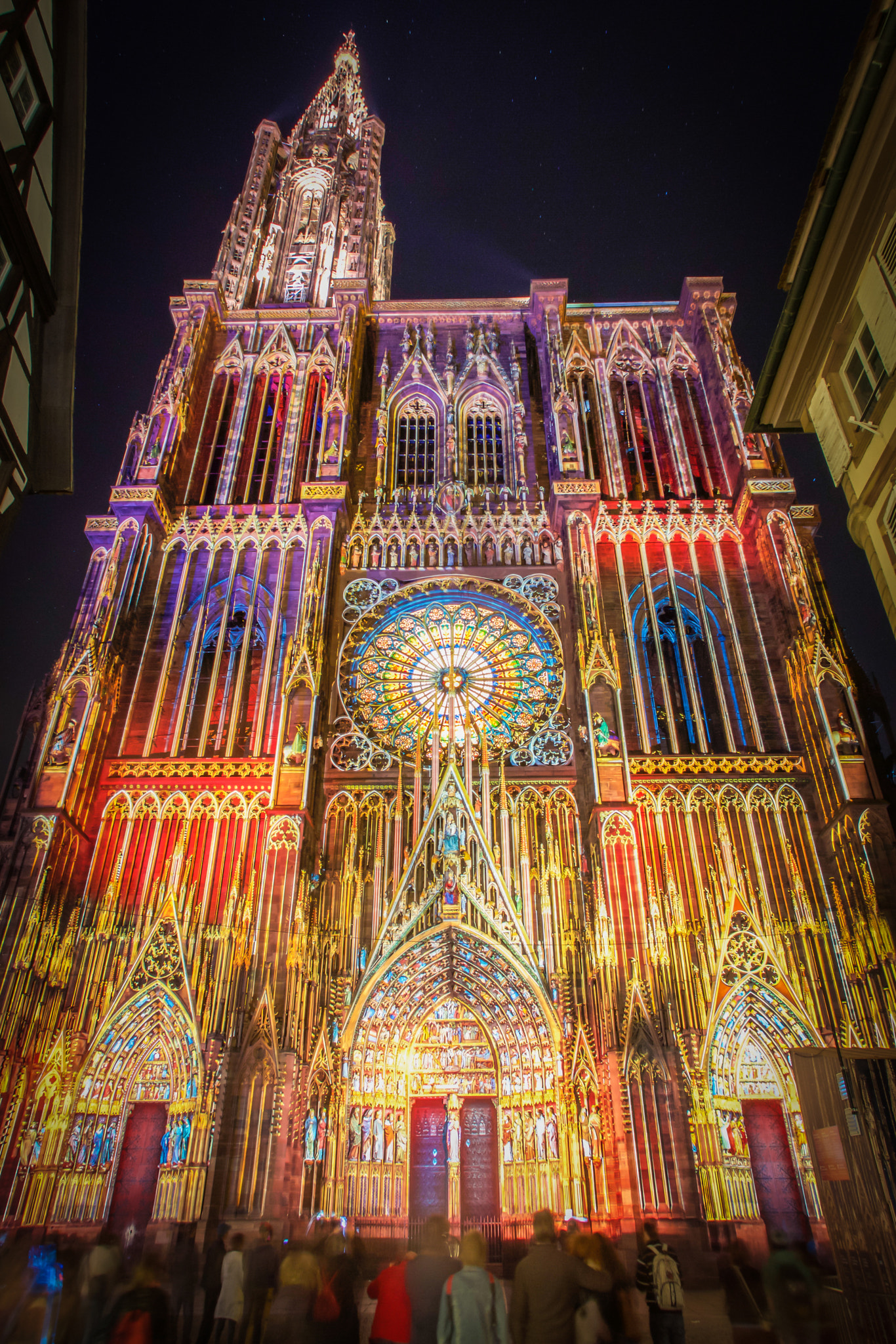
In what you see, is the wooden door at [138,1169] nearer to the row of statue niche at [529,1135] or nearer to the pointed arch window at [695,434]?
the row of statue niche at [529,1135]

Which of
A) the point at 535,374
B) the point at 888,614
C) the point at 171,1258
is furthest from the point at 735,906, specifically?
the point at 535,374

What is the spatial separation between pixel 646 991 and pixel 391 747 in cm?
802

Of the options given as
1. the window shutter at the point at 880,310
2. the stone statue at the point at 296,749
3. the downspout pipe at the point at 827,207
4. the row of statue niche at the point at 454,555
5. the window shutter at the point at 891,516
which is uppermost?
the row of statue niche at the point at 454,555

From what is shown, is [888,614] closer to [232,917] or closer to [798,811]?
[798,811]

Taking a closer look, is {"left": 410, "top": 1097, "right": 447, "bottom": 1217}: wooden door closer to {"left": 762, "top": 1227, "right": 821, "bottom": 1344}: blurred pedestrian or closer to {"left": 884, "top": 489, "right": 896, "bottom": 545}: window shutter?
{"left": 762, "top": 1227, "right": 821, "bottom": 1344}: blurred pedestrian

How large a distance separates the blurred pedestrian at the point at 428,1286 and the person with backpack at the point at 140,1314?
177 cm

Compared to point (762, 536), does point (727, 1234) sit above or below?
below

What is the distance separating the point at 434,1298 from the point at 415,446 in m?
24.0

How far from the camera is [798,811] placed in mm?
18500

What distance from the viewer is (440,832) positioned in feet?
61.4

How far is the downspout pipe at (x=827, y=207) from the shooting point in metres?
10.9

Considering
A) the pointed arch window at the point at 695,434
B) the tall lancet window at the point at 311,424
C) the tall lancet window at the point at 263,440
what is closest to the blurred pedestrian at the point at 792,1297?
the pointed arch window at the point at 695,434

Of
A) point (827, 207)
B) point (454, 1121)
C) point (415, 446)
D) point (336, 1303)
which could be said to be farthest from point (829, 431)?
point (415, 446)

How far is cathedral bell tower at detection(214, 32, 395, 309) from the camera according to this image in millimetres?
31812
